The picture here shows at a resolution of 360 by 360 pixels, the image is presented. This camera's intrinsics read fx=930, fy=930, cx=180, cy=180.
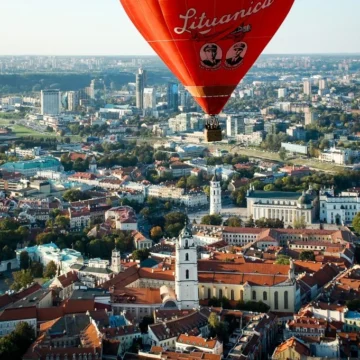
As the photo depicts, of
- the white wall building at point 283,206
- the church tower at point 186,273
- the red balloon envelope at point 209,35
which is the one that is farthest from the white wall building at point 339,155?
the red balloon envelope at point 209,35

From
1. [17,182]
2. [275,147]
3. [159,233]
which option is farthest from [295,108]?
[159,233]

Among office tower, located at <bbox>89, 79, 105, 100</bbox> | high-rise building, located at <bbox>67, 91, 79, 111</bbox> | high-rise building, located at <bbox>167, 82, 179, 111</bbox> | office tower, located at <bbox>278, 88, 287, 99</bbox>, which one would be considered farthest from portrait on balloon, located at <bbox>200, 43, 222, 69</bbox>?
office tower, located at <bbox>89, 79, 105, 100</bbox>

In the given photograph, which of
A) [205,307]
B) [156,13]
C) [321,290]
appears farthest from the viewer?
[321,290]

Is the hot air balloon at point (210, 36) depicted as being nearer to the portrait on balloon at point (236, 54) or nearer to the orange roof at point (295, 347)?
the portrait on balloon at point (236, 54)

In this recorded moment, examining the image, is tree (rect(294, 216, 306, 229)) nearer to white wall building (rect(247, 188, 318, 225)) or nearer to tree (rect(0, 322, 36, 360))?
white wall building (rect(247, 188, 318, 225))

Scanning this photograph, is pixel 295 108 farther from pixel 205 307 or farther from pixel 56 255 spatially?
pixel 205 307

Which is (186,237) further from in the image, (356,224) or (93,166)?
(93,166)

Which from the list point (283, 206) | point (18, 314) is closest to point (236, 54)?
point (18, 314)
